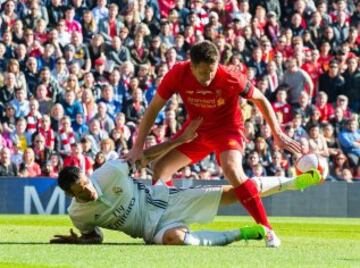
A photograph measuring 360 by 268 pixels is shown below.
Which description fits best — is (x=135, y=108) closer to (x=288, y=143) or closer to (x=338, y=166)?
(x=338, y=166)

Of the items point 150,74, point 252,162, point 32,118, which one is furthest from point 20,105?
point 252,162

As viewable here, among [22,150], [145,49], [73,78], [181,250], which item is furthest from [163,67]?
[181,250]

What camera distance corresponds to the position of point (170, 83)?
1312 centimetres

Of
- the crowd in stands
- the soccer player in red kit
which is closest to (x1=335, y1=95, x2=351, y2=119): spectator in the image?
the crowd in stands

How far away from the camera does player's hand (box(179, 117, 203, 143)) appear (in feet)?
43.3

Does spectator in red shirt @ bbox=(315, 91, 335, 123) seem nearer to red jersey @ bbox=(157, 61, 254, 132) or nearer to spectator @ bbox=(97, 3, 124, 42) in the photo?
spectator @ bbox=(97, 3, 124, 42)

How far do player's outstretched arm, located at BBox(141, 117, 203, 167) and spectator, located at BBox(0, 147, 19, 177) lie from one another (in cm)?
981

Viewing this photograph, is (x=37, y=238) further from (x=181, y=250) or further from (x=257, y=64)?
(x=257, y=64)

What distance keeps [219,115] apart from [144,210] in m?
1.46

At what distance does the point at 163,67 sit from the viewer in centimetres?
2589

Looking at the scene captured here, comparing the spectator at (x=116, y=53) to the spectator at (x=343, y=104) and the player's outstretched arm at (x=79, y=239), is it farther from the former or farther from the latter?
the player's outstretched arm at (x=79, y=239)

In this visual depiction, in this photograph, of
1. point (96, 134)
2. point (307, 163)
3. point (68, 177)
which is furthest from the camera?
point (96, 134)

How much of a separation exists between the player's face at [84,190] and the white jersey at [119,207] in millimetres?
123

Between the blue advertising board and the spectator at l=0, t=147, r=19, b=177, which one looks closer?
the spectator at l=0, t=147, r=19, b=177
